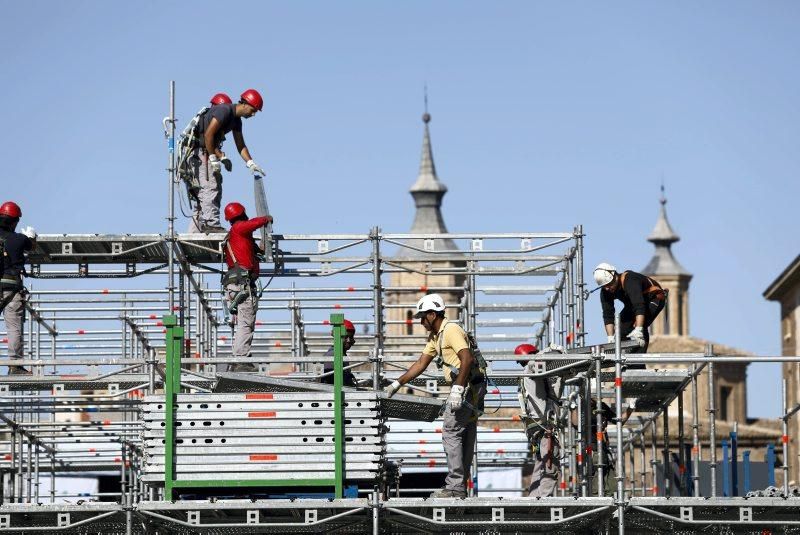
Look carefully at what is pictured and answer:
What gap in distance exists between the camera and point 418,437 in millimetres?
34875

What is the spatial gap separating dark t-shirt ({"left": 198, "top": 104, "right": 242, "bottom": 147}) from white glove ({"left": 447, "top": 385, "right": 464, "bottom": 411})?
739cm

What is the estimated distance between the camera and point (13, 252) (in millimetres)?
24078

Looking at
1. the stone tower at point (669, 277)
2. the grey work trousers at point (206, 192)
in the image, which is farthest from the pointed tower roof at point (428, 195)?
the grey work trousers at point (206, 192)

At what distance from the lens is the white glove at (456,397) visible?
61.3 ft

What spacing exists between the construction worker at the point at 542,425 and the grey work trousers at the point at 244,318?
3350mm

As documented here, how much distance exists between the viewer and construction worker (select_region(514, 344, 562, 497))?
72.2ft

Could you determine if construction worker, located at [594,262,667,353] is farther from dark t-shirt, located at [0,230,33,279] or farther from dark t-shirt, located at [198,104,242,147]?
dark t-shirt, located at [0,230,33,279]

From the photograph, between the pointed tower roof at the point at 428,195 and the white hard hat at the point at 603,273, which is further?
the pointed tower roof at the point at 428,195

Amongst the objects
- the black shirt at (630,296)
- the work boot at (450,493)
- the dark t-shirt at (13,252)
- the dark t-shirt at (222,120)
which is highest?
the dark t-shirt at (222,120)

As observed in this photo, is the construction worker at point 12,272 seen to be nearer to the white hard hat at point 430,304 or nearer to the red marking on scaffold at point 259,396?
the red marking on scaffold at point 259,396

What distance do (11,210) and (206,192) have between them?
2.55 meters

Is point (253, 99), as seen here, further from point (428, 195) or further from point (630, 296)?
point (428, 195)

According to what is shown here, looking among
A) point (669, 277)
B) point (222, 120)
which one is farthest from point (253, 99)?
point (669, 277)

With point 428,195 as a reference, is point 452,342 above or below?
below
